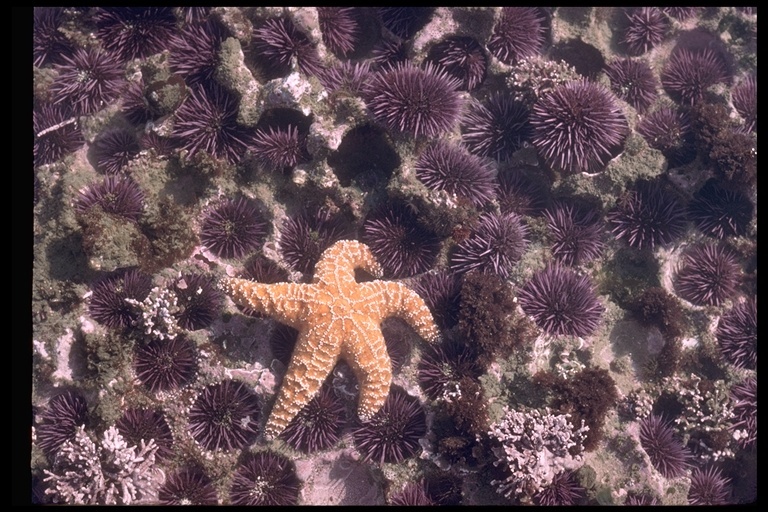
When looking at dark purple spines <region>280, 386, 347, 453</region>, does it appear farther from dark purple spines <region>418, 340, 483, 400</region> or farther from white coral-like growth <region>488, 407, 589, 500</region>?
white coral-like growth <region>488, 407, 589, 500</region>

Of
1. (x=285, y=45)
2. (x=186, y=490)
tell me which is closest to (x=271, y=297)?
(x=186, y=490)

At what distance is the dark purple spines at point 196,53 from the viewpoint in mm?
6176

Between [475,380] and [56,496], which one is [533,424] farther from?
[56,496]

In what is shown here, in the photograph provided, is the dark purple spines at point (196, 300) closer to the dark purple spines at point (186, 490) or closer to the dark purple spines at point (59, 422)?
the dark purple spines at point (59, 422)

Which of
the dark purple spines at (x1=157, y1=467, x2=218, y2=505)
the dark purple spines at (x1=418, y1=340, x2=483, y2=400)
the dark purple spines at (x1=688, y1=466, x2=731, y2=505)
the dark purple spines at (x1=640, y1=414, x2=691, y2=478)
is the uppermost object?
the dark purple spines at (x1=418, y1=340, x2=483, y2=400)

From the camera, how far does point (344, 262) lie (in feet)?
18.7

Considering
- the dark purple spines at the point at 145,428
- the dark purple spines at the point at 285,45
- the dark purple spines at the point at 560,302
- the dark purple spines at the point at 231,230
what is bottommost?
the dark purple spines at the point at 145,428

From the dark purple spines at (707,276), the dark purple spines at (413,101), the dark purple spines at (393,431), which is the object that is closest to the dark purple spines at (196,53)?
the dark purple spines at (413,101)

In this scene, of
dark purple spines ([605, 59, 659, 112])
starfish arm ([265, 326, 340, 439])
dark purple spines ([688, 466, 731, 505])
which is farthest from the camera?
dark purple spines ([605, 59, 659, 112])

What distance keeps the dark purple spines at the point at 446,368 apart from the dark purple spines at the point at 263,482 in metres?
1.84

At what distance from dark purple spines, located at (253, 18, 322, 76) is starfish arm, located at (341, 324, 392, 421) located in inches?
129

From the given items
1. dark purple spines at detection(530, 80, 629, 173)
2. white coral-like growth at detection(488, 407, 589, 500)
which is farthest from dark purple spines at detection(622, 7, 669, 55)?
white coral-like growth at detection(488, 407, 589, 500)

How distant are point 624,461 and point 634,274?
90.6 inches

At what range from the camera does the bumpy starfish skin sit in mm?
5531
